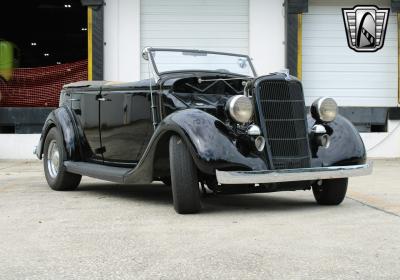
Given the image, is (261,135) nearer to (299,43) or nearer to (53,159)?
(53,159)

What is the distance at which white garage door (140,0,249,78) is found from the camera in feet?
47.5

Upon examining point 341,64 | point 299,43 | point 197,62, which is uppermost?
point 299,43

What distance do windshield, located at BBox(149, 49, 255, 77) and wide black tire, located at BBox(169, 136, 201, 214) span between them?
1458 millimetres

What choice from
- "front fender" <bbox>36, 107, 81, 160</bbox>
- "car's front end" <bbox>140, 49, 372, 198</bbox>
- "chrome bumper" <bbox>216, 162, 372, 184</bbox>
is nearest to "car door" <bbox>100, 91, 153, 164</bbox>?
"car's front end" <bbox>140, 49, 372, 198</bbox>

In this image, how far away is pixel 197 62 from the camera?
6.99 m

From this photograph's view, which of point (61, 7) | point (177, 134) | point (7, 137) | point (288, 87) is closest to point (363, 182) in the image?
point (288, 87)

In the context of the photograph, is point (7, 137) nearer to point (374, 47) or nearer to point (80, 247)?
point (374, 47)

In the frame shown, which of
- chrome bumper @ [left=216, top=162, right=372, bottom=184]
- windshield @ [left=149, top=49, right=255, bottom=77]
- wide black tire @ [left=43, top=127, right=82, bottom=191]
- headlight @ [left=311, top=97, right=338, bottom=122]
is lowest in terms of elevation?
wide black tire @ [left=43, top=127, right=82, bottom=191]

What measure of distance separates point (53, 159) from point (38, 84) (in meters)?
7.03

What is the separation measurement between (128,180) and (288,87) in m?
1.82

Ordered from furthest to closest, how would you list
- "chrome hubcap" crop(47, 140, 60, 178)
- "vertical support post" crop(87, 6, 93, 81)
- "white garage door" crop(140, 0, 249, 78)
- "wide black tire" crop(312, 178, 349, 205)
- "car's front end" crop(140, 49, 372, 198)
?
1. "white garage door" crop(140, 0, 249, 78)
2. "vertical support post" crop(87, 6, 93, 81)
3. "chrome hubcap" crop(47, 140, 60, 178)
4. "wide black tire" crop(312, 178, 349, 205)
5. "car's front end" crop(140, 49, 372, 198)

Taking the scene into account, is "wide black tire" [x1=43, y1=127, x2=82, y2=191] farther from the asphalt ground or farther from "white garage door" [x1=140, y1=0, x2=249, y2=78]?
"white garage door" [x1=140, y1=0, x2=249, y2=78]

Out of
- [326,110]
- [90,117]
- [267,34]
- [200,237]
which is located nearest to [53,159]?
[90,117]

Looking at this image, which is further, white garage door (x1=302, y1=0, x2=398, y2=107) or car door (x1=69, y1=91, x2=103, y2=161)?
white garage door (x1=302, y1=0, x2=398, y2=107)
